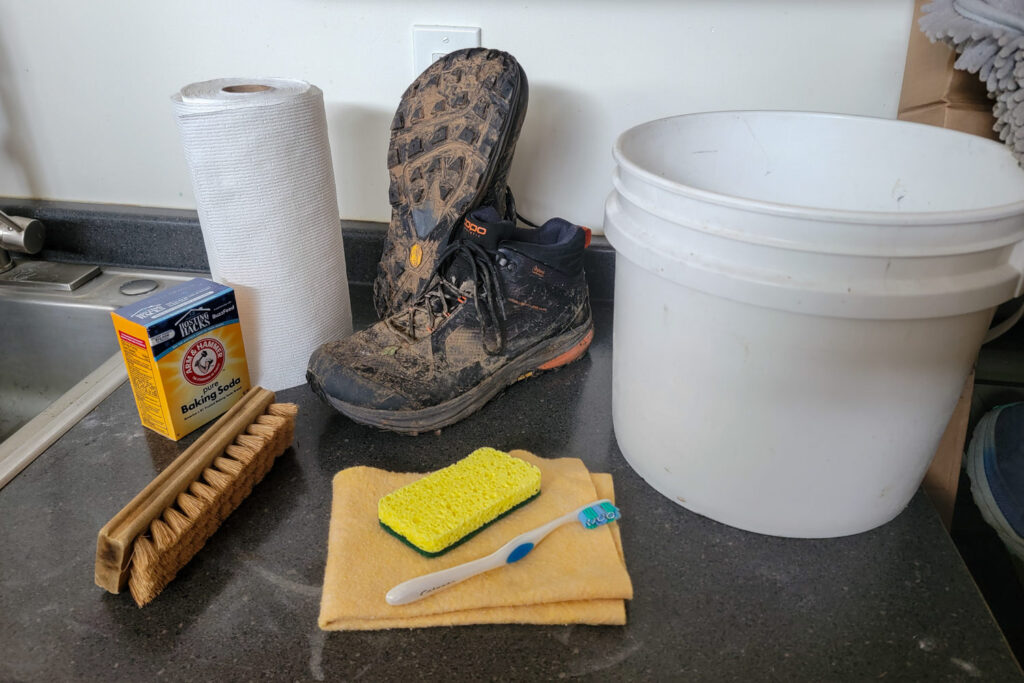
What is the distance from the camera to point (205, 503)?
553 millimetres

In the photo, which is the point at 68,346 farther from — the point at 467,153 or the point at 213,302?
the point at 467,153

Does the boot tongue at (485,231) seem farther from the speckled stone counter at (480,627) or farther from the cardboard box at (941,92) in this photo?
the cardboard box at (941,92)

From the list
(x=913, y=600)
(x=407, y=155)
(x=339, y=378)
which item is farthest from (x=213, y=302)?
(x=913, y=600)

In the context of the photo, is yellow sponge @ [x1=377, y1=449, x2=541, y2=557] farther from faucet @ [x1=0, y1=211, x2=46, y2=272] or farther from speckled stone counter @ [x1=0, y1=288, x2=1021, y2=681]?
faucet @ [x1=0, y1=211, x2=46, y2=272]

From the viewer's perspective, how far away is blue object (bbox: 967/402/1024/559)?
2.11ft

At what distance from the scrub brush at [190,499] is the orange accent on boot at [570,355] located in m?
0.29

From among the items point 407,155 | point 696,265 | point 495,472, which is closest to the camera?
point 696,265

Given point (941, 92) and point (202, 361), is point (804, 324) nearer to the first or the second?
point (941, 92)

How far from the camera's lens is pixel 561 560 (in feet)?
1.77

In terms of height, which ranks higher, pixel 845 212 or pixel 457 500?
pixel 845 212

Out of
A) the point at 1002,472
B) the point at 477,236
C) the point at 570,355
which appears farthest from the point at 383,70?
the point at 1002,472

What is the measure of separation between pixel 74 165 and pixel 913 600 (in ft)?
3.67

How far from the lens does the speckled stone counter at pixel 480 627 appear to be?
0.48 m

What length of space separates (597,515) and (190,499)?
1.04ft
